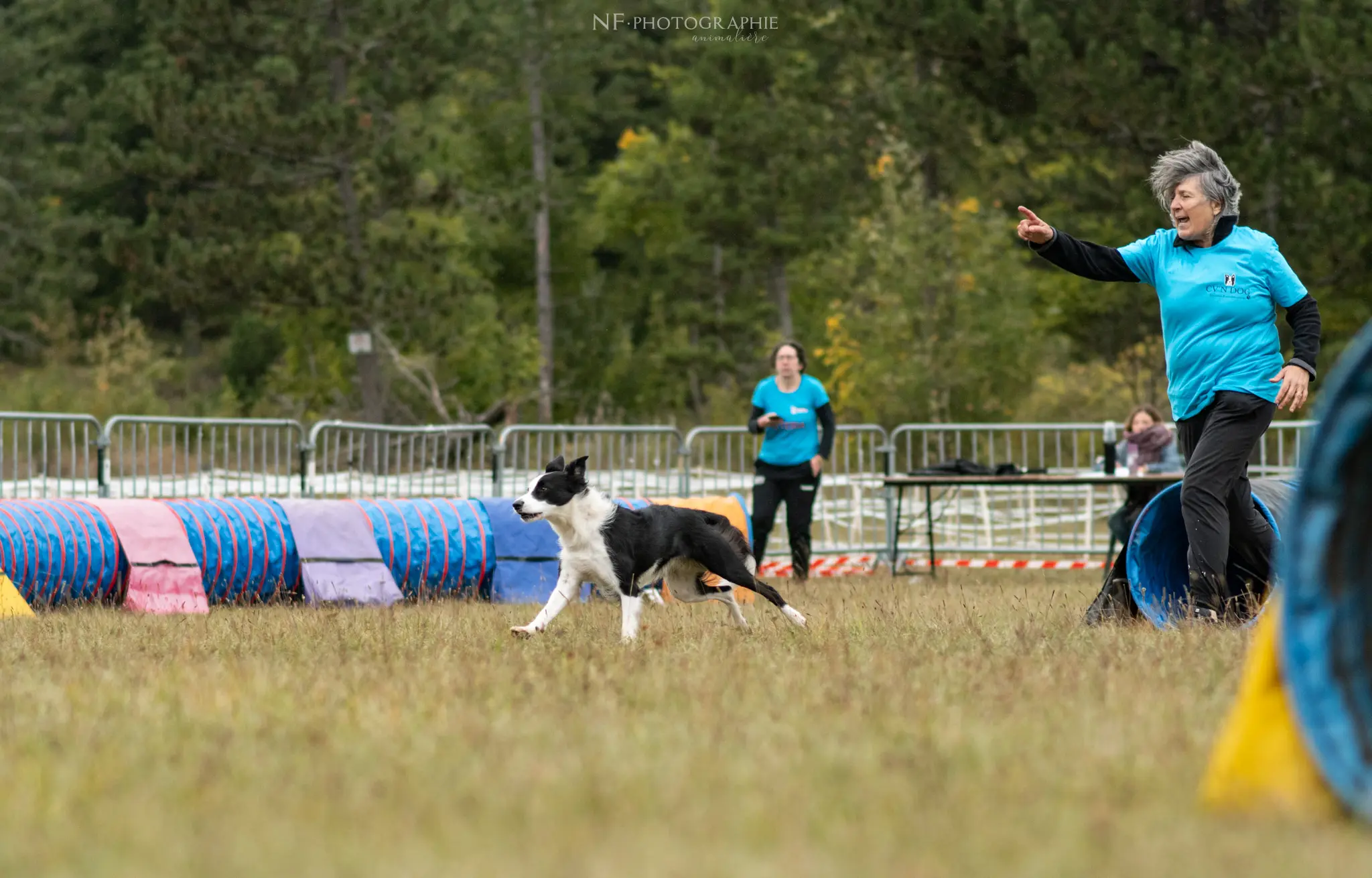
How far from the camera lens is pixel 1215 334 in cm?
716

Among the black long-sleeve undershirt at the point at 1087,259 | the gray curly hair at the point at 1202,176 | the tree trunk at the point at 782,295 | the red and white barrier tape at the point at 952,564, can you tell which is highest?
the tree trunk at the point at 782,295

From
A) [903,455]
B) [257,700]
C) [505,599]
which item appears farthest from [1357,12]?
[257,700]

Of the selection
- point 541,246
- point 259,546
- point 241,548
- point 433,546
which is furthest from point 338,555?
point 541,246

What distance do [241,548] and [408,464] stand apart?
5.76m

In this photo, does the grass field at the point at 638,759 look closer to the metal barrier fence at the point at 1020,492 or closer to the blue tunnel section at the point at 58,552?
the blue tunnel section at the point at 58,552

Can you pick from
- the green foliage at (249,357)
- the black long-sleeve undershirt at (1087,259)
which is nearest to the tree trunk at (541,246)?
the green foliage at (249,357)

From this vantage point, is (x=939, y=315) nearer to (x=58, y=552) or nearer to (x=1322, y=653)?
(x=58, y=552)

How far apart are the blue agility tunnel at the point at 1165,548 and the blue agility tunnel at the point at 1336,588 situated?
12.7ft

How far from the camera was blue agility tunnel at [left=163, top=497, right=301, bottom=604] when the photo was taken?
11.0 m

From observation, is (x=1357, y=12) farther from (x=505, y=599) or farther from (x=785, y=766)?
(x=785, y=766)

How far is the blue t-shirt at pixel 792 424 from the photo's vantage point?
13.6m

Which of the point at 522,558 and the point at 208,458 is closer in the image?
the point at 522,558

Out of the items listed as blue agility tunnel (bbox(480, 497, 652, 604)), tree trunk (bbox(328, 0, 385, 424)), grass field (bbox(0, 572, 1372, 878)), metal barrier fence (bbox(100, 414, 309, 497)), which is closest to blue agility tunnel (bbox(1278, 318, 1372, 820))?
grass field (bbox(0, 572, 1372, 878))

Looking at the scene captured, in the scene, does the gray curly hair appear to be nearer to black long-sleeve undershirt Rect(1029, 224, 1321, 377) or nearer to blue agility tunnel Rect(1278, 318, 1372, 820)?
black long-sleeve undershirt Rect(1029, 224, 1321, 377)
